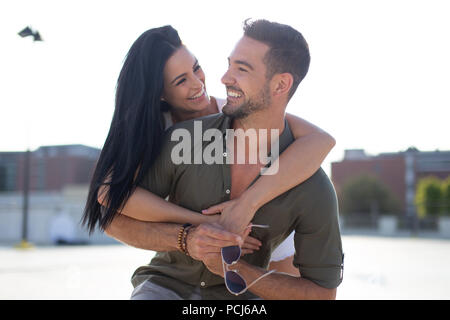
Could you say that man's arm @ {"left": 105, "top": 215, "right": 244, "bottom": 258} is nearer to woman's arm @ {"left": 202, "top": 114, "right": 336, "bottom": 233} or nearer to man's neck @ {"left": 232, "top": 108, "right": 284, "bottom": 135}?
woman's arm @ {"left": 202, "top": 114, "right": 336, "bottom": 233}

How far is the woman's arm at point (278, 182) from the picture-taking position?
2504 millimetres

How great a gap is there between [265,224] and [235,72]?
72 cm

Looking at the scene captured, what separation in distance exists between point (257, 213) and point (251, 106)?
1.67ft

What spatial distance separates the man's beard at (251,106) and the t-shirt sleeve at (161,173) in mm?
311

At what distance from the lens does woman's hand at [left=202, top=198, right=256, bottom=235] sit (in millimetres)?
2492

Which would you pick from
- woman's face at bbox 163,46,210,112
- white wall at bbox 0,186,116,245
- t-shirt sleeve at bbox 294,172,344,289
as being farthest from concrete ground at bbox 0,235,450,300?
white wall at bbox 0,186,116,245

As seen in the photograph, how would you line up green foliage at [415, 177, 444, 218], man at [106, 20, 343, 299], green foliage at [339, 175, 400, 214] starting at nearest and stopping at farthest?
man at [106, 20, 343, 299]
green foliage at [415, 177, 444, 218]
green foliage at [339, 175, 400, 214]

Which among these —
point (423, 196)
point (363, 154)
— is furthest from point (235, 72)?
point (363, 154)

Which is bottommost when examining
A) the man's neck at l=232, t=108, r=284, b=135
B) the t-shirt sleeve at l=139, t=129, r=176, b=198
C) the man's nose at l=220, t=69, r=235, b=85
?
the t-shirt sleeve at l=139, t=129, r=176, b=198

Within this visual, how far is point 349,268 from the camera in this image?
13297mm

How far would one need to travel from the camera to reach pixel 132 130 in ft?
8.87

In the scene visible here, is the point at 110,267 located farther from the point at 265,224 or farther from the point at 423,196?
the point at 423,196

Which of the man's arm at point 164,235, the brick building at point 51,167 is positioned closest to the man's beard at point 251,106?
the man's arm at point 164,235

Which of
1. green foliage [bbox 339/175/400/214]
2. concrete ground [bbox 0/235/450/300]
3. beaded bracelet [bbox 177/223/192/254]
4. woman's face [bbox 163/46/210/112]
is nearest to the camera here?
beaded bracelet [bbox 177/223/192/254]
